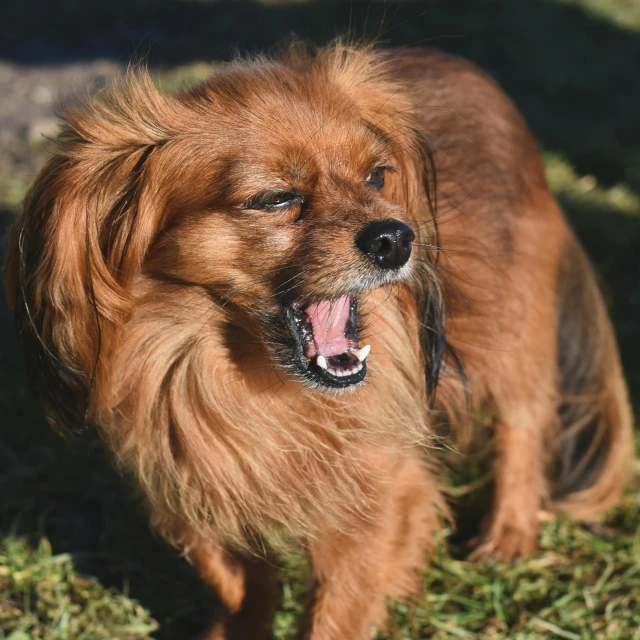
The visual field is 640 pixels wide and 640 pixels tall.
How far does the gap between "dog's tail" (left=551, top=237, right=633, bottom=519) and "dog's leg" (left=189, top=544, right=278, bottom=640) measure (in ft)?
3.96

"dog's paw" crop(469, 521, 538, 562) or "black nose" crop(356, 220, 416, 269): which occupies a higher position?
"black nose" crop(356, 220, 416, 269)

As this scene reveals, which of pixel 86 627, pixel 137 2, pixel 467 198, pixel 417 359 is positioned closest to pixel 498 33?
pixel 137 2

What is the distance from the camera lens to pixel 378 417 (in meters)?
2.26

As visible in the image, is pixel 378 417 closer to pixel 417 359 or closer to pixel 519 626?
pixel 417 359

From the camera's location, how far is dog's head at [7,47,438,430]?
6.47 feet

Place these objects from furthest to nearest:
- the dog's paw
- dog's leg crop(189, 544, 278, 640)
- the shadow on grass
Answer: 1. the shadow on grass
2. the dog's paw
3. dog's leg crop(189, 544, 278, 640)

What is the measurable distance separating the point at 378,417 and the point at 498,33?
597 cm

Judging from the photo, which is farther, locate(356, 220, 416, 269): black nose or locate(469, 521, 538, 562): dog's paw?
locate(469, 521, 538, 562): dog's paw

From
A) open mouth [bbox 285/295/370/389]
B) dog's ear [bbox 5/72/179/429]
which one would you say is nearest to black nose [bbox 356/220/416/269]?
open mouth [bbox 285/295/370/389]

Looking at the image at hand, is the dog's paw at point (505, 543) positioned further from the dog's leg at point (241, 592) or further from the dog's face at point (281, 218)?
the dog's face at point (281, 218)

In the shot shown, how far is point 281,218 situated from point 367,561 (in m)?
1.01

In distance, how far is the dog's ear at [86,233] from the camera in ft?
6.59

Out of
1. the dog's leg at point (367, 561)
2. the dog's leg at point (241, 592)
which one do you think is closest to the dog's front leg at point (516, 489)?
the dog's leg at point (367, 561)

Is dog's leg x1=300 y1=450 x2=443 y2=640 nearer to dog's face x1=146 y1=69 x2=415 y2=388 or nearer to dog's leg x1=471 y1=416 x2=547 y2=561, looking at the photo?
dog's face x1=146 y1=69 x2=415 y2=388
